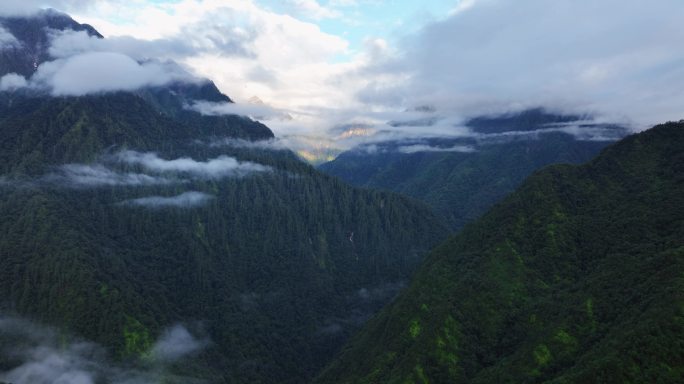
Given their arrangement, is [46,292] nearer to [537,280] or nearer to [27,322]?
[27,322]

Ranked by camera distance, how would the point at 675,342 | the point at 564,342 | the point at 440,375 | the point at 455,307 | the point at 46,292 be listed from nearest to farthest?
the point at 675,342 < the point at 564,342 < the point at 440,375 < the point at 455,307 < the point at 46,292

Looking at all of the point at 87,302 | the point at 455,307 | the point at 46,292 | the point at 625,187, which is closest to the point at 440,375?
the point at 455,307

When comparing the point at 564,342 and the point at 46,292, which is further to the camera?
the point at 46,292

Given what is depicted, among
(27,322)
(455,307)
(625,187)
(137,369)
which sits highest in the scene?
(625,187)

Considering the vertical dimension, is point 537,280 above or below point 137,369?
above

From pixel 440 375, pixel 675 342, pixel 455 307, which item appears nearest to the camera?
pixel 675 342

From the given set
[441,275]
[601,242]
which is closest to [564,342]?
[601,242]

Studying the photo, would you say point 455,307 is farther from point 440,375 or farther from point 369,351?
point 369,351
